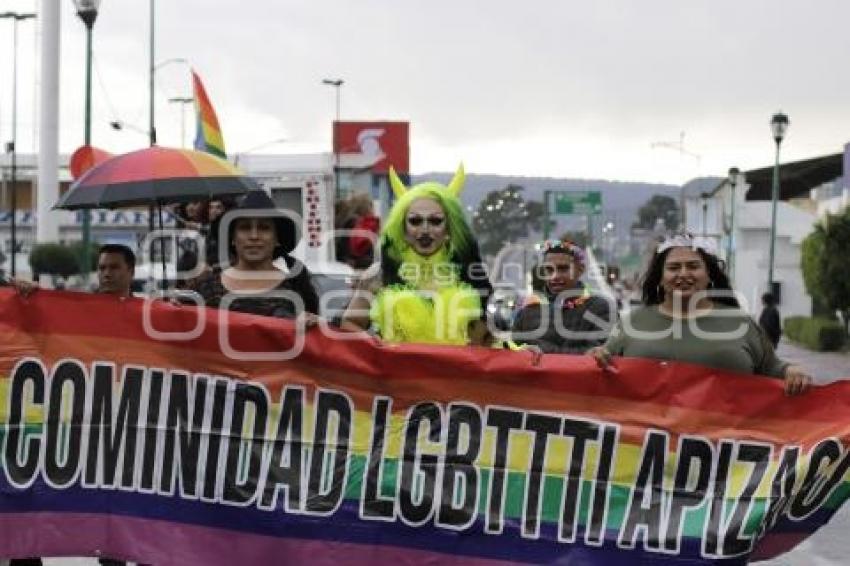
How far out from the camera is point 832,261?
1294 inches

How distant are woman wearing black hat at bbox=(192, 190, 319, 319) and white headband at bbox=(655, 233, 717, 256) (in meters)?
1.46

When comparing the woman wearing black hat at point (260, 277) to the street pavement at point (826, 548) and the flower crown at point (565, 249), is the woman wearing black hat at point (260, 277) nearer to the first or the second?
the flower crown at point (565, 249)

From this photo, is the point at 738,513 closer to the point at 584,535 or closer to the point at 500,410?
the point at 584,535

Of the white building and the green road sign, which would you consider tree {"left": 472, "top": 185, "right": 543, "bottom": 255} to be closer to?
the green road sign

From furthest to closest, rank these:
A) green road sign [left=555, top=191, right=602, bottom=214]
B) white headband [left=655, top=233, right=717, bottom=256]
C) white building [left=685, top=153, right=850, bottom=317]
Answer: green road sign [left=555, top=191, right=602, bottom=214] → white building [left=685, top=153, right=850, bottom=317] → white headband [left=655, top=233, right=717, bottom=256]

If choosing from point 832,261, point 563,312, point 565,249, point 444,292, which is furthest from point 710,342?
point 832,261

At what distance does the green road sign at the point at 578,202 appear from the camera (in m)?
87.6

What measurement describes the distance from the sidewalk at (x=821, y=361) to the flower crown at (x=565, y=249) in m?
16.9

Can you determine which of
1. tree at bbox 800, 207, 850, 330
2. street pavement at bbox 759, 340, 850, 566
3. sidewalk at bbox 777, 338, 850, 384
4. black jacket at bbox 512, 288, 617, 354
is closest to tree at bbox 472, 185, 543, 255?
sidewalk at bbox 777, 338, 850, 384

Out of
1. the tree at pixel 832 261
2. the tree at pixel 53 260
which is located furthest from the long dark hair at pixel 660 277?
the tree at pixel 53 260

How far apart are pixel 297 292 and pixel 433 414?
79 cm

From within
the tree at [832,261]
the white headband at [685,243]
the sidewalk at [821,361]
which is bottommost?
the sidewalk at [821,361]

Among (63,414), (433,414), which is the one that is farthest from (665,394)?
(63,414)

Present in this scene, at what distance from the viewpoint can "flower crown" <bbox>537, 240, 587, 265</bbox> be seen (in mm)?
6871
